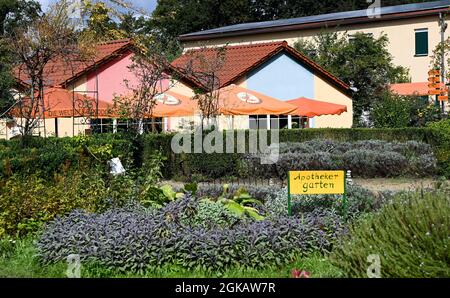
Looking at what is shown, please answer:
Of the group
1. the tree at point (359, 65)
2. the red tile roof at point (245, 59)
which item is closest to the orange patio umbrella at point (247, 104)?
the red tile roof at point (245, 59)

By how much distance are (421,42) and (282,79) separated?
15204 millimetres

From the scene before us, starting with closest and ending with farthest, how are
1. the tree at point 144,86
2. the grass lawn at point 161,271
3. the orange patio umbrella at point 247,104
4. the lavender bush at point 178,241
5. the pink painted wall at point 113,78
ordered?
1. the grass lawn at point 161,271
2. the lavender bush at point 178,241
3. the tree at point 144,86
4. the orange patio umbrella at point 247,104
5. the pink painted wall at point 113,78

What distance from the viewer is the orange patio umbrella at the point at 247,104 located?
2072cm

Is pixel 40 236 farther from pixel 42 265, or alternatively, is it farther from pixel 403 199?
pixel 403 199

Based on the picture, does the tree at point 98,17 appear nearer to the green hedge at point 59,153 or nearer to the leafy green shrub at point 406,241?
the green hedge at point 59,153

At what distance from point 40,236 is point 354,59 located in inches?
1129

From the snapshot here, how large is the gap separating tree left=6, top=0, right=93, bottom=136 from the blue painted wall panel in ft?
30.8

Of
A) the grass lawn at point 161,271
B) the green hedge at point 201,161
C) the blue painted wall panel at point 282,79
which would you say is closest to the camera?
the grass lawn at point 161,271

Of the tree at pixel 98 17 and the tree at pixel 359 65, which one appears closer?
the tree at pixel 98 17

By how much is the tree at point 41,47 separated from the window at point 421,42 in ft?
82.9

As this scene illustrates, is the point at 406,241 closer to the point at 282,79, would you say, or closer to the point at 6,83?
the point at 6,83

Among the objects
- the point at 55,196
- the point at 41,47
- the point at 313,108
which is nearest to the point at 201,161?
the point at 41,47
